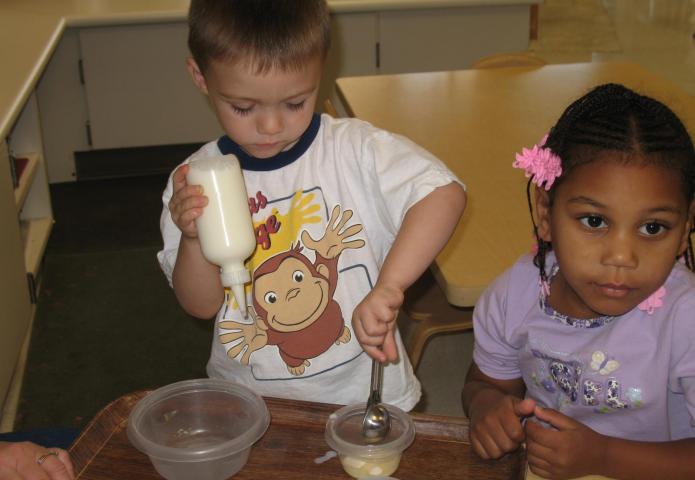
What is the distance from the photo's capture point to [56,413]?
2.86m

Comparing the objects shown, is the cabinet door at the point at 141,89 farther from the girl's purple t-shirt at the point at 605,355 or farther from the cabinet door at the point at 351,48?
the girl's purple t-shirt at the point at 605,355

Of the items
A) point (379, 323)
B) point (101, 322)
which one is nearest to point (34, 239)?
point (101, 322)

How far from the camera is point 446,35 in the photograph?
172 inches

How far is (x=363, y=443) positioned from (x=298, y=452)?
0.09 m

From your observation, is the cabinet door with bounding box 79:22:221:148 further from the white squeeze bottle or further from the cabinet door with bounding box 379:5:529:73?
the white squeeze bottle

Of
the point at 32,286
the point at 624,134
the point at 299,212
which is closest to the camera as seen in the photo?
the point at 624,134

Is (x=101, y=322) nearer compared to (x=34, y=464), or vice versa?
(x=34, y=464)

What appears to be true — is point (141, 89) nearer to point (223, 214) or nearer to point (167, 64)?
point (167, 64)

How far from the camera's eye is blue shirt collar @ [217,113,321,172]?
1451 mm

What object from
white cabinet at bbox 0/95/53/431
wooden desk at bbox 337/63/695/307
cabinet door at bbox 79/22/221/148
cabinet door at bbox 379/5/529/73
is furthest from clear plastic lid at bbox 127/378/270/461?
cabinet door at bbox 379/5/529/73

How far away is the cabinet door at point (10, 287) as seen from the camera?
8.98ft

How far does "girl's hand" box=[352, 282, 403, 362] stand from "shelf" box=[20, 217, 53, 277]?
243 cm

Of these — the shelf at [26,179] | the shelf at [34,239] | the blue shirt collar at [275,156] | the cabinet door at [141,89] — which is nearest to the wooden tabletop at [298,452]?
the blue shirt collar at [275,156]

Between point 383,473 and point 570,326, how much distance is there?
0.41m
